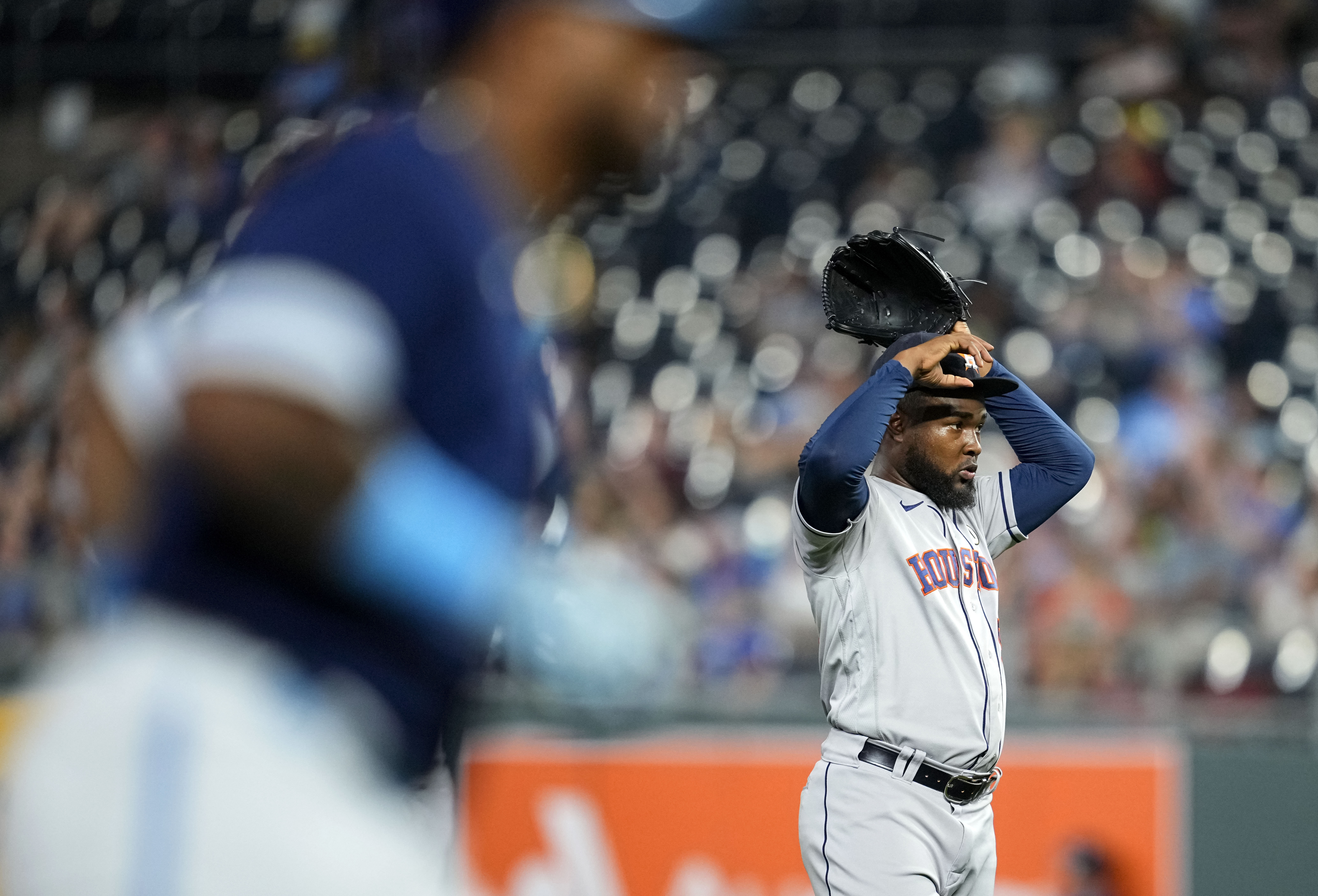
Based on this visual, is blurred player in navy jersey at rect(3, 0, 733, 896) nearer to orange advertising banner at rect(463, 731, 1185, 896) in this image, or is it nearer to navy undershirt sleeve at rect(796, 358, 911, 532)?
navy undershirt sleeve at rect(796, 358, 911, 532)

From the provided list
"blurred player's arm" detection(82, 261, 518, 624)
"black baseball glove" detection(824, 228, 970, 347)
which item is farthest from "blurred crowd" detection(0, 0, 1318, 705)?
"blurred player's arm" detection(82, 261, 518, 624)

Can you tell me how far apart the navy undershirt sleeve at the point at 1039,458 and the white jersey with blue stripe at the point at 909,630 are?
0.79ft

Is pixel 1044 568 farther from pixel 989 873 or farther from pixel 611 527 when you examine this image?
pixel 989 873

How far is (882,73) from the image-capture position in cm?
1179

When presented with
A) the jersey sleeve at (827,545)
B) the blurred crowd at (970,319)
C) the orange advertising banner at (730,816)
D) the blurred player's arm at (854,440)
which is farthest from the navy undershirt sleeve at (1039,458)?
the orange advertising banner at (730,816)

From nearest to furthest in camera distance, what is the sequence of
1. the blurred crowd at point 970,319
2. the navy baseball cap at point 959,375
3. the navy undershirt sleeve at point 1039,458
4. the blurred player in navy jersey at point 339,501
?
the blurred player in navy jersey at point 339,501, the navy baseball cap at point 959,375, the navy undershirt sleeve at point 1039,458, the blurred crowd at point 970,319

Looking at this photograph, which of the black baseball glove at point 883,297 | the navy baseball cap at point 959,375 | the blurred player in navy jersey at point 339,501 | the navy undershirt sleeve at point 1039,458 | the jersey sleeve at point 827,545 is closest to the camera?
the blurred player in navy jersey at point 339,501

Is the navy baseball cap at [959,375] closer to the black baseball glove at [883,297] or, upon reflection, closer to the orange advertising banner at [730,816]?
the black baseball glove at [883,297]

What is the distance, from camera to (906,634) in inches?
134

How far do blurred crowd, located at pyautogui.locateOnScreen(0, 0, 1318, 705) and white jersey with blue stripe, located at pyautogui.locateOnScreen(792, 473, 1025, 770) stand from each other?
75.3 inches

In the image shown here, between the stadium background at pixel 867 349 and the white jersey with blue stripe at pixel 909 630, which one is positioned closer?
the white jersey with blue stripe at pixel 909 630

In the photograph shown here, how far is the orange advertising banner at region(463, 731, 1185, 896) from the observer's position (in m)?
6.04

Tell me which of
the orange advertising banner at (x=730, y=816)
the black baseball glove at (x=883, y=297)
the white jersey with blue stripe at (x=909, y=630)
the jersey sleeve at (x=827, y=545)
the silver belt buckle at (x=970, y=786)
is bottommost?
the orange advertising banner at (x=730, y=816)

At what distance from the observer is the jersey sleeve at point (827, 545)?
3.44 metres
